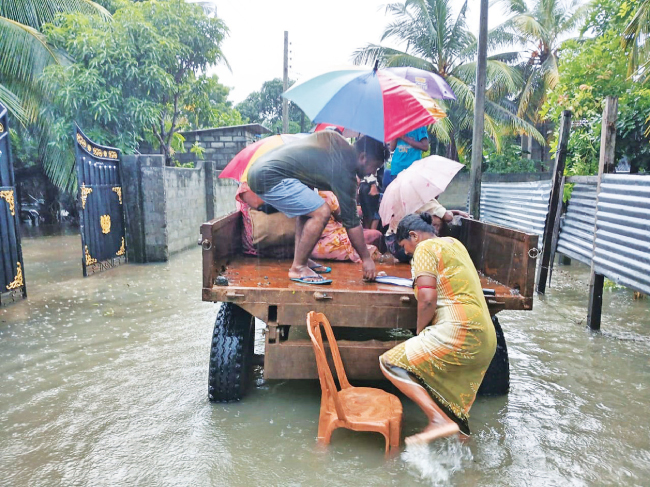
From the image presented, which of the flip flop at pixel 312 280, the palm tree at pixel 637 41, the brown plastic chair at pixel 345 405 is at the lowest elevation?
the brown plastic chair at pixel 345 405

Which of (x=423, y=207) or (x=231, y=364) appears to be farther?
(x=423, y=207)

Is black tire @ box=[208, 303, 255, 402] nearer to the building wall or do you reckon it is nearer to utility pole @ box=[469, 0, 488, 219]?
utility pole @ box=[469, 0, 488, 219]

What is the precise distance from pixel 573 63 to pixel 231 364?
718cm

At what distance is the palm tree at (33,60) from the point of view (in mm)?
11203

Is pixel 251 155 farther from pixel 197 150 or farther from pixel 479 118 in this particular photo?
pixel 197 150

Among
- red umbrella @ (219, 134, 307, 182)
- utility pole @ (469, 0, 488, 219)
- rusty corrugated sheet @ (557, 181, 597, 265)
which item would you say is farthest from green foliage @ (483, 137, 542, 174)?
red umbrella @ (219, 134, 307, 182)

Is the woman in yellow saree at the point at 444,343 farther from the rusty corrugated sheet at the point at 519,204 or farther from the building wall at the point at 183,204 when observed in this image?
the building wall at the point at 183,204

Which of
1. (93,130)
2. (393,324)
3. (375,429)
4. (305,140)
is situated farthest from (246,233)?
(93,130)

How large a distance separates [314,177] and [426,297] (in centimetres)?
140

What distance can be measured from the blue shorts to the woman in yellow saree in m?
1.02

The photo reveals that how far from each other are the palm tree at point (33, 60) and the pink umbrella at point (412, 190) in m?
8.43

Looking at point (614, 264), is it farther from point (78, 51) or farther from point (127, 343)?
point (78, 51)

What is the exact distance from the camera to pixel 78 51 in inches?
438

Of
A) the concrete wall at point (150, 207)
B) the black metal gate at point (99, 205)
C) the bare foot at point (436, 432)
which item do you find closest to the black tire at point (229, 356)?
the bare foot at point (436, 432)
